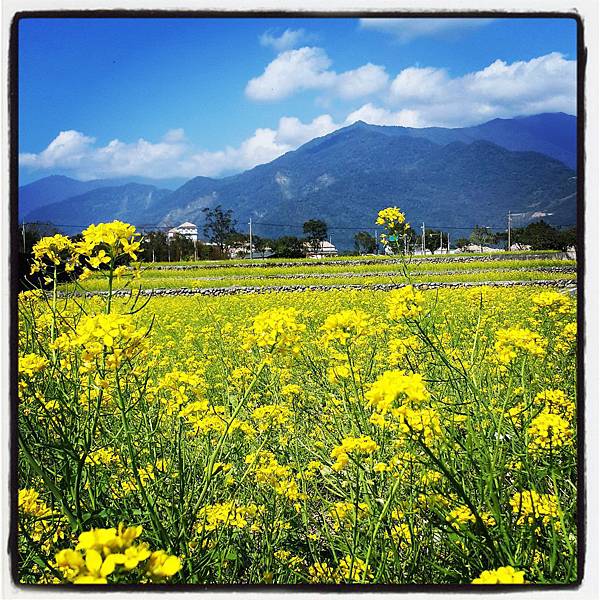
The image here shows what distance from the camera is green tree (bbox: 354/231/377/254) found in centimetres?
844

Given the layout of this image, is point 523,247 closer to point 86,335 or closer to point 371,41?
point 371,41

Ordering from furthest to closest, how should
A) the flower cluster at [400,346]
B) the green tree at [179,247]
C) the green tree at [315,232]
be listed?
the green tree at [315,232], the green tree at [179,247], the flower cluster at [400,346]

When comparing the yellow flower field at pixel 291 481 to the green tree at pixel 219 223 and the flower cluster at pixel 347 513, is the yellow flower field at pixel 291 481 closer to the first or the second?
the flower cluster at pixel 347 513

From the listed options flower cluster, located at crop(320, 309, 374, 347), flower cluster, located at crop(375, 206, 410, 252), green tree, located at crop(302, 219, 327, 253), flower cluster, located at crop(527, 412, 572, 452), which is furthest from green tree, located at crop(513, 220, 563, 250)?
green tree, located at crop(302, 219, 327, 253)

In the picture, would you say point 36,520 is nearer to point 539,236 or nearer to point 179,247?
point 539,236

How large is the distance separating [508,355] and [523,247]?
20.4 feet

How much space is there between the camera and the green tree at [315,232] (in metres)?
10.2

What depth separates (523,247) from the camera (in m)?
7.09

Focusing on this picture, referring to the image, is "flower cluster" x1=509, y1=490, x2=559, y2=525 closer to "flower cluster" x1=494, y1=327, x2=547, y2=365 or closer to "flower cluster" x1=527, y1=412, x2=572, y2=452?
"flower cluster" x1=527, y1=412, x2=572, y2=452

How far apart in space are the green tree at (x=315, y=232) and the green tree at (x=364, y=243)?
1288 millimetres

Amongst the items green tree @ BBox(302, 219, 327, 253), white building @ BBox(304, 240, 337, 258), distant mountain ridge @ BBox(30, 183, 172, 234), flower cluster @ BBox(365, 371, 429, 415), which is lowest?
flower cluster @ BBox(365, 371, 429, 415)

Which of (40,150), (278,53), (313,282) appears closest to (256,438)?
(40,150)

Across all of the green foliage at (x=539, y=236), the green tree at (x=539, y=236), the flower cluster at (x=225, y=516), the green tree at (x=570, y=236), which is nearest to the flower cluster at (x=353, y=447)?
the flower cluster at (x=225, y=516)

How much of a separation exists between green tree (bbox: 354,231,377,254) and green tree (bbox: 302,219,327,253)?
129 centimetres
